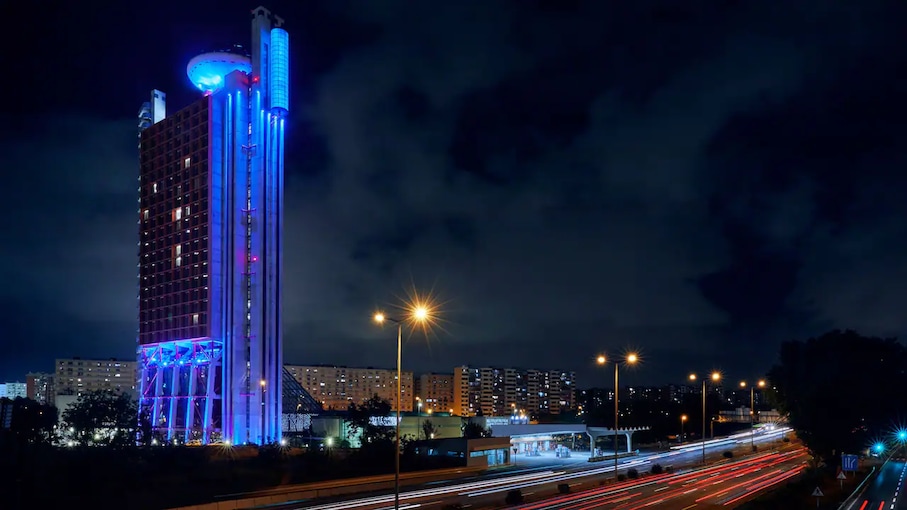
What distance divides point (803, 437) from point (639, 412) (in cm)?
9150

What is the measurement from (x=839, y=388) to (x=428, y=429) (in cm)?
4674

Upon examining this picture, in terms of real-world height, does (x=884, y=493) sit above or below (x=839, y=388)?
below

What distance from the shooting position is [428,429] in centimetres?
8950

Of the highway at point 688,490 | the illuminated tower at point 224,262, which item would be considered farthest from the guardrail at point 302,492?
the illuminated tower at point 224,262

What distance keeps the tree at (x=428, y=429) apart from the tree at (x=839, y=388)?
39.0 m

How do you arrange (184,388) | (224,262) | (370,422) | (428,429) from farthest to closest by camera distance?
(184,388), (224,262), (370,422), (428,429)

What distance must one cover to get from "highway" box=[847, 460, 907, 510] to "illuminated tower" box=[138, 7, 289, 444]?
2726 inches

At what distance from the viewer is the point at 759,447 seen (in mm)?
107875

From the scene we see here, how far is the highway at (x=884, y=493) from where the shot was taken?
138ft

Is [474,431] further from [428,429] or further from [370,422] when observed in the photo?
[370,422]

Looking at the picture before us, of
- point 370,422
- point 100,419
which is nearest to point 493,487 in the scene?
point 370,422

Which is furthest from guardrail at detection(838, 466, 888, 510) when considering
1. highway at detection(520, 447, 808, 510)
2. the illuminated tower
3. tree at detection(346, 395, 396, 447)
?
the illuminated tower

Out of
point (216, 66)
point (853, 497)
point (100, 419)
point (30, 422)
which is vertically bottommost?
point (853, 497)

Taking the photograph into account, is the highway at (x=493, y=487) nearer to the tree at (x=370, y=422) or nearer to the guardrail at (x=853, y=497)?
the guardrail at (x=853, y=497)
